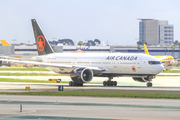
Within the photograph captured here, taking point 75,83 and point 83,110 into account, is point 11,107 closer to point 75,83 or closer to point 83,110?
point 83,110

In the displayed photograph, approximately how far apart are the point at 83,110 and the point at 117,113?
2.39 meters

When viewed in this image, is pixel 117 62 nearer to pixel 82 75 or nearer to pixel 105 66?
pixel 105 66

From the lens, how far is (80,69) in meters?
47.0

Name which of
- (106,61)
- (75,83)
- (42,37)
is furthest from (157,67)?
(42,37)

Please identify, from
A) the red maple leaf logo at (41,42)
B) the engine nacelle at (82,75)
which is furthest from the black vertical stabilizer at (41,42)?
the engine nacelle at (82,75)

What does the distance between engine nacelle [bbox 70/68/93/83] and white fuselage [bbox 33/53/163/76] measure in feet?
8.53

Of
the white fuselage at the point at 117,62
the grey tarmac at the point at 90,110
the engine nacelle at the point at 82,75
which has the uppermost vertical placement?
the white fuselage at the point at 117,62

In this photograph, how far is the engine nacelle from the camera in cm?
4656

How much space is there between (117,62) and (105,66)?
1.95 meters

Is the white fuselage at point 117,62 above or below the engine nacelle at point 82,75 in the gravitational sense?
above

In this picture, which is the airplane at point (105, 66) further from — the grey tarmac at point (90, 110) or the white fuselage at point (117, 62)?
the grey tarmac at point (90, 110)

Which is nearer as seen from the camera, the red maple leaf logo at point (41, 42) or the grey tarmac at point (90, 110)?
the grey tarmac at point (90, 110)

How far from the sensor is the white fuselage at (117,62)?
4662cm

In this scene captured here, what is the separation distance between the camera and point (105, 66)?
49375 mm
